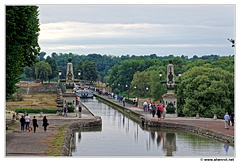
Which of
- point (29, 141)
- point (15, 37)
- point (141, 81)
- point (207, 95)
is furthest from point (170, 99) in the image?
point (141, 81)

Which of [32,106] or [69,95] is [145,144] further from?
[32,106]

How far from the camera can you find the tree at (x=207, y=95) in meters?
62.4

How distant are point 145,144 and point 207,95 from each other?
29062 mm

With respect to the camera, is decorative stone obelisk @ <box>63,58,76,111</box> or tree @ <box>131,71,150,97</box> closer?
decorative stone obelisk @ <box>63,58,76,111</box>

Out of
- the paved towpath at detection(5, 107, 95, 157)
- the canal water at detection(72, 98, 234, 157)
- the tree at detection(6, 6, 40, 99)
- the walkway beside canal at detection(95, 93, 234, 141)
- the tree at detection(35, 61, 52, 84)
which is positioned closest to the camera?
the paved towpath at detection(5, 107, 95, 157)

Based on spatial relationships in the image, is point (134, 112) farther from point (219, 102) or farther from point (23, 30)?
point (23, 30)

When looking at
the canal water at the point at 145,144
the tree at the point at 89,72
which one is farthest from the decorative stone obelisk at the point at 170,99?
the tree at the point at 89,72

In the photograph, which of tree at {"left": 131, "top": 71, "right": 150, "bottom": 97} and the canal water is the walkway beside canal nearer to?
the canal water

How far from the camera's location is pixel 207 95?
2486 inches

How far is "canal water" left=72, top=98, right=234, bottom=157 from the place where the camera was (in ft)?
102

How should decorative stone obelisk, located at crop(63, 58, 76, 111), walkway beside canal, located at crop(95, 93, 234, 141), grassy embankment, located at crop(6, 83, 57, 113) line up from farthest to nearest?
grassy embankment, located at crop(6, 83, 57, 113), decorative stone obelisk, located at crop(63, 58, 76, 111), walkway beside canal, located at crop(95, 93, 234, 141)

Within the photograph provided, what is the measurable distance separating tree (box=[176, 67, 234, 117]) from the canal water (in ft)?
62.2

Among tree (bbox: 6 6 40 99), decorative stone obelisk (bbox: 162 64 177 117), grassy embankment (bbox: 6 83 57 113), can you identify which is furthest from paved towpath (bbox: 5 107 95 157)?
grassy embankment (bbox: 6 83 57 113)

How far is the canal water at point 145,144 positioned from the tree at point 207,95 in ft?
62.2
